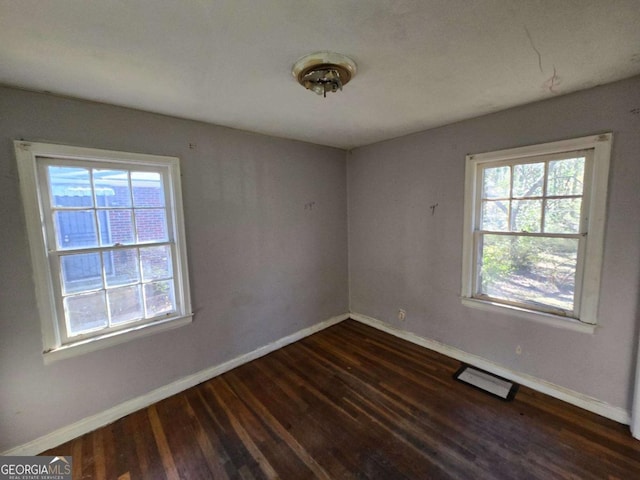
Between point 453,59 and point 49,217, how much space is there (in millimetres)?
2620

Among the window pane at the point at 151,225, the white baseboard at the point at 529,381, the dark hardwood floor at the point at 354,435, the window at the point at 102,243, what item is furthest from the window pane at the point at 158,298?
the white baseboard at the point at 529,381

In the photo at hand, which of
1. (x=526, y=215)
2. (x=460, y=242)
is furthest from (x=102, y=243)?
(x=526, y=215)

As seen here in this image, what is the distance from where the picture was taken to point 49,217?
66.6 inches

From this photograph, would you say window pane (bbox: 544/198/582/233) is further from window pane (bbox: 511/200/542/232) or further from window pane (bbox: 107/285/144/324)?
window pane (bbox: 107/285/144/324)

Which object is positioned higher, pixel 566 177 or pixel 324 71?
pixel 324 71

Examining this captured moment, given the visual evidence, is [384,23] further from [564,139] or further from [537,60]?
[564,139]

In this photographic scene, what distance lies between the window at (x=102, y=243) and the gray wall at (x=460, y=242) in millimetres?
2129

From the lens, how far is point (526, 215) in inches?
83.7

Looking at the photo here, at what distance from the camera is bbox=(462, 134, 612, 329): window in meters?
1.83

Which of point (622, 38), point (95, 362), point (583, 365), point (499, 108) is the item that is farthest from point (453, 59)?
point (95, 362)

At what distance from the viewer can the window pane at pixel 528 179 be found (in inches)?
80.4

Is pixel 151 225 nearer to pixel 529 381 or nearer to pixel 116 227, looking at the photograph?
pixel 116 227

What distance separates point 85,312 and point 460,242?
10.2 ft

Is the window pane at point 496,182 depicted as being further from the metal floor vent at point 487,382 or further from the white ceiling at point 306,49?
the metal floor vent at point 487,382
